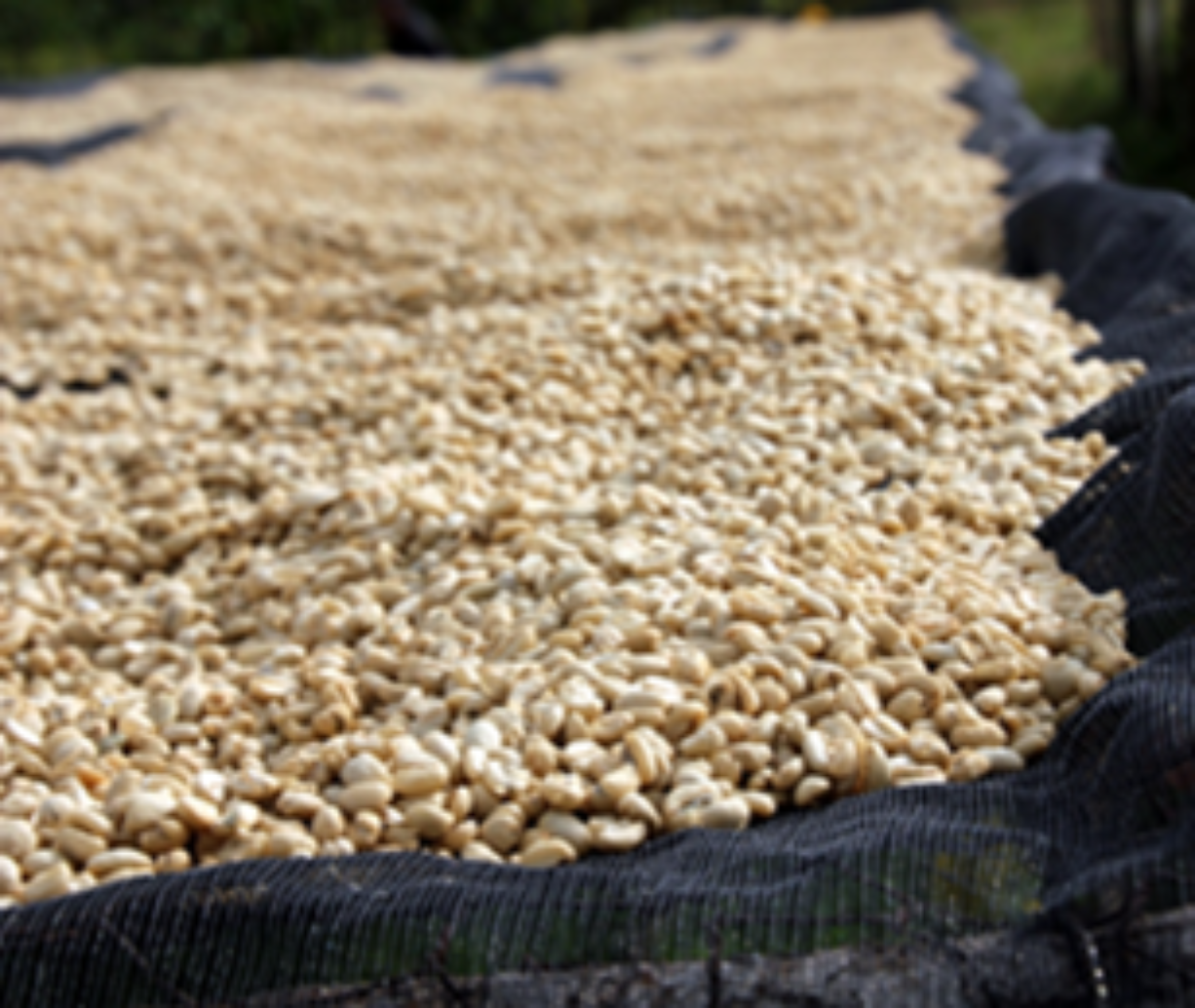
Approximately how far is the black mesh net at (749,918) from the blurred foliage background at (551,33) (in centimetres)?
539

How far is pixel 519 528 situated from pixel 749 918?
0.88 metres

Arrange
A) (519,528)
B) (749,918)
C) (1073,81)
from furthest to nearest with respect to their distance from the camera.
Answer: (1073,81)
(519,528)
(749,918)

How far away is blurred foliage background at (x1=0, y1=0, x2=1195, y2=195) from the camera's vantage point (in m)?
6.11

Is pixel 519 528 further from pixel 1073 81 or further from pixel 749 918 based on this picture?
pixel 1073 81

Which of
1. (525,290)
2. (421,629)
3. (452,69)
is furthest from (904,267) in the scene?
(452,69)

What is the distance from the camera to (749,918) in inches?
39.6

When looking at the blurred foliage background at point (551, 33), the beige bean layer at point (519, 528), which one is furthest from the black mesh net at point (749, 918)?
the blurred foliage background at point (551, 33)

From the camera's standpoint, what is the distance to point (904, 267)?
253 cm

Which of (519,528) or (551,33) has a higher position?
(519,528)

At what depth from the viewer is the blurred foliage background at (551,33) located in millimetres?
6105

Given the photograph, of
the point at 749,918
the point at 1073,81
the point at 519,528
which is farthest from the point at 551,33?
the point at 749,918

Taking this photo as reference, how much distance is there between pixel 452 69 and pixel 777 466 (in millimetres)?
5796

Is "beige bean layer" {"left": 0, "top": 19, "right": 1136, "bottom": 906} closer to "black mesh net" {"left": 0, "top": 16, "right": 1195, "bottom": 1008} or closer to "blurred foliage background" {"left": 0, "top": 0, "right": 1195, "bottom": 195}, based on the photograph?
"black mesh net" {"left": 0, "top": 16, "right": 1195, "bottom": 1008}

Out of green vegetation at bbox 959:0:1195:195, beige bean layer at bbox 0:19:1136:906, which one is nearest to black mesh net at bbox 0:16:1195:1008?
beige bean layer at bbox 0:19:1136:906
